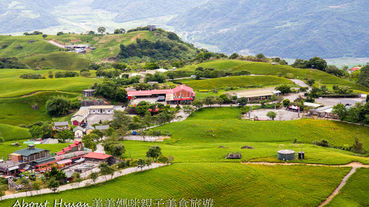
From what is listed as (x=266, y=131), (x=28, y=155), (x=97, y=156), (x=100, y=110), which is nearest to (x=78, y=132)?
(x=100, y=110)

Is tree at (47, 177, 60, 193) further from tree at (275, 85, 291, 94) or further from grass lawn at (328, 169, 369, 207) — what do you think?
tree at (275, 85, 291, 94)

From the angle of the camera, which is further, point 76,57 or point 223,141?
point 76,57

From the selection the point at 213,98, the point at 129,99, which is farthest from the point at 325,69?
the point at 129,99

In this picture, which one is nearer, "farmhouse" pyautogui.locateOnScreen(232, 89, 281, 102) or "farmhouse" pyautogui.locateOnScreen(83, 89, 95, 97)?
"farmhouse" pyautogui.locateOnScreen(232, 89, 281, 102)

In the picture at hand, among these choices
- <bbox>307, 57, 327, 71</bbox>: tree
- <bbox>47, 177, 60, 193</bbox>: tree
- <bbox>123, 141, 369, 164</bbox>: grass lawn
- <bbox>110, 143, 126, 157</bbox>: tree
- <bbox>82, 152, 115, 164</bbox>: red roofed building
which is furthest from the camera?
<bbox>307, 57, 327, 71</bbox>: tree

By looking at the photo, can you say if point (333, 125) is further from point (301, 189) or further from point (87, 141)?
point (87, 141)

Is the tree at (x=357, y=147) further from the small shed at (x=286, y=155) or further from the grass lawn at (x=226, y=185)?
the small shed at (x=286, y=155)

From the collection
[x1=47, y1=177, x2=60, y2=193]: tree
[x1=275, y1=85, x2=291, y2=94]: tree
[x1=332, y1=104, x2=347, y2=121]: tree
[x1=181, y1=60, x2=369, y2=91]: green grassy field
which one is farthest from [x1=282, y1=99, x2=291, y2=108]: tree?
[x1=47, y1=177, x2=60, y2=193]: tree

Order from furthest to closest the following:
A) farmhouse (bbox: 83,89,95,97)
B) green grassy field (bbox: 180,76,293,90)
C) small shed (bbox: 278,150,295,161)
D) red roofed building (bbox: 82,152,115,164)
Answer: green grassy field (bbox: 180,76,293,90) → farmhouse (bbox: 83,89,95,97) → red roofed building (bbox: 82,152,115,164) → small shed (bbox: 278,150,295,161)
